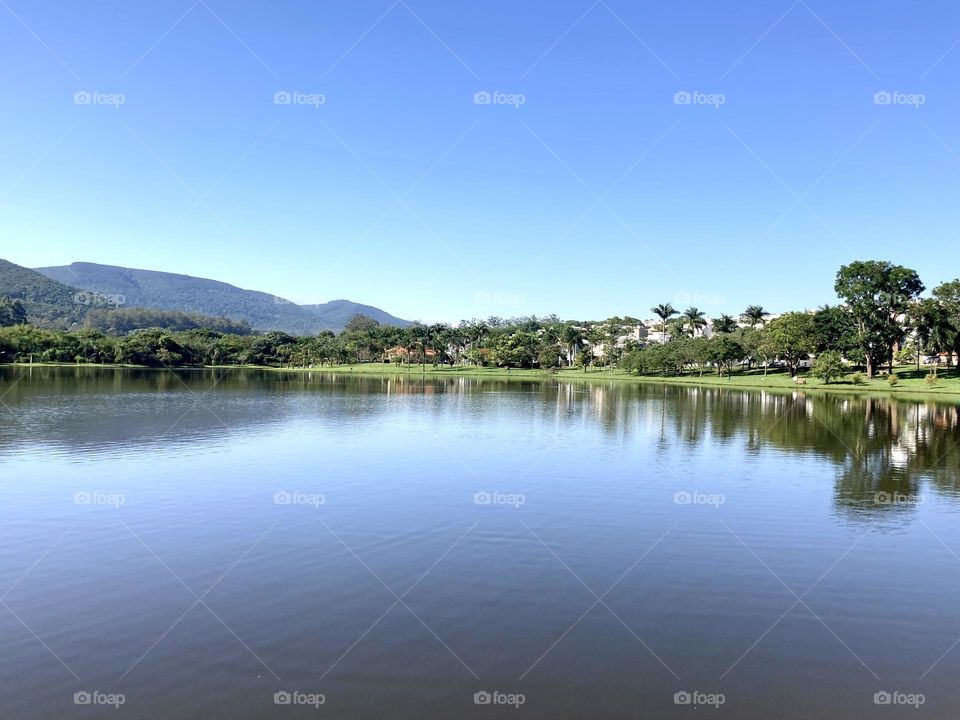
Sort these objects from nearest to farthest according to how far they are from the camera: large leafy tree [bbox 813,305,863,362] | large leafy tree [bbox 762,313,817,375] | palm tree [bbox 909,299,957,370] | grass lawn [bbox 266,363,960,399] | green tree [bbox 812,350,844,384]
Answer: grass lawn [bbox 266,363,960,399] < palm tree [bbox 909,299,957,370] < green tree [bbox 812,350,844,384] < large leafy tree [bbox 813,305,863,362] < large leafy tree [bbox 762,313,817,375]

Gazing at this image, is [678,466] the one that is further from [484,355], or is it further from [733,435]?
[484,355]

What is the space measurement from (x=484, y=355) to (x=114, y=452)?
423ft

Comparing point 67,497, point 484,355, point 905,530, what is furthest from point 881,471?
point 484,355

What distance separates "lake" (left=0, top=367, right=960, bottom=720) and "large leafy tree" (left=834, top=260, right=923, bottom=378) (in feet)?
246

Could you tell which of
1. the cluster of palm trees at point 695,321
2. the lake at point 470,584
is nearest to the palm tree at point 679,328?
the cluster of palm trees at point 695,321

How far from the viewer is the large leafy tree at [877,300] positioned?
315 ft

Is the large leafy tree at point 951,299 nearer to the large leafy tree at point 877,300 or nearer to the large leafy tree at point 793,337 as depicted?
the large leafy tree at point 877,300

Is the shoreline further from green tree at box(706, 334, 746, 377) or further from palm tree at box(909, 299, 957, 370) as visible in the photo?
palm tree at box(909, 299, 957, 370)

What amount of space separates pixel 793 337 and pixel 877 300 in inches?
534

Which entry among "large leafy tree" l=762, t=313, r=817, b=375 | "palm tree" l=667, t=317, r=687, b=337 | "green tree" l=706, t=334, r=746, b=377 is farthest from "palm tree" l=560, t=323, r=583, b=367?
"large leafy tree" l=762, t=313, r=817, b=375

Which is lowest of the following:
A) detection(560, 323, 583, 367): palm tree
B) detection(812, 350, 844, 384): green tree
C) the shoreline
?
the shoreline

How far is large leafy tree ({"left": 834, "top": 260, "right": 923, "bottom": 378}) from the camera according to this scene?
95938 millimetres

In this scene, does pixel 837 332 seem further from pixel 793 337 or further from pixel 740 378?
pixel 740 378

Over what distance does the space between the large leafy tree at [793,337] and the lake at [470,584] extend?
79264 mm
